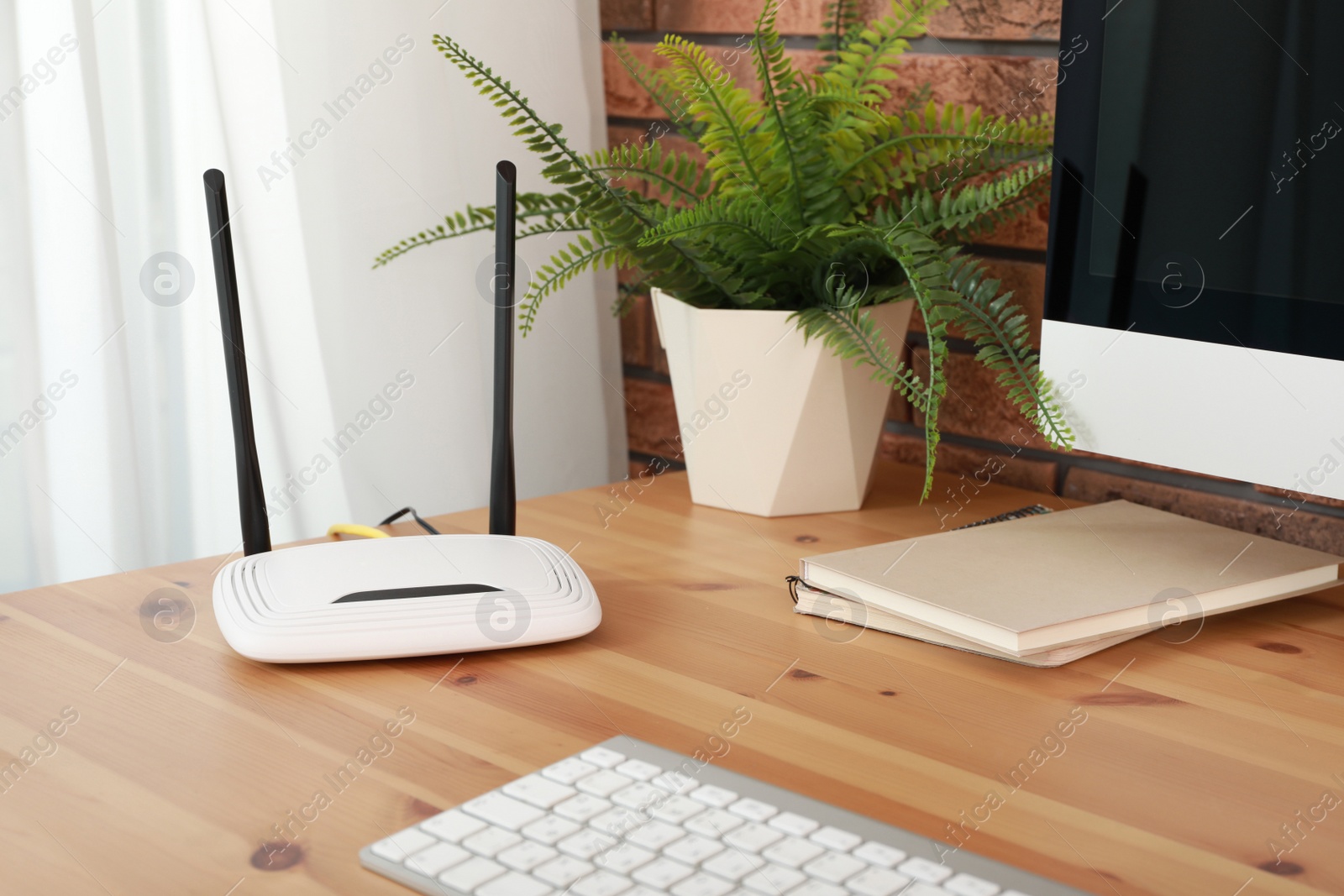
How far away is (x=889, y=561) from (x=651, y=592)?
16 cm

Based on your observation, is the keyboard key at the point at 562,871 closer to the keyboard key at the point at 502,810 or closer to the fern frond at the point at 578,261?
the keyboard key at the point at 502,810

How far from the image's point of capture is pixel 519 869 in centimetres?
46

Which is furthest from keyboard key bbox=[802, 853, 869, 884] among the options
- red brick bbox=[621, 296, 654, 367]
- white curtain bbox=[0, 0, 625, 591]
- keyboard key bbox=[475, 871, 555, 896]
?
red brick bbox=[621, 296, 654, 367]

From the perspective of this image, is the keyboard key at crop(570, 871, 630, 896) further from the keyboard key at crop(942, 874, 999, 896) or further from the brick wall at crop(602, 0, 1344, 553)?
the brick wall at crop(602, 0, 1344, 553)

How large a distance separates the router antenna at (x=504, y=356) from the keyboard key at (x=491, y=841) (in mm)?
386

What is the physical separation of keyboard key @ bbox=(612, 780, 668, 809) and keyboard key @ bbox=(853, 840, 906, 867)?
0.29 ft

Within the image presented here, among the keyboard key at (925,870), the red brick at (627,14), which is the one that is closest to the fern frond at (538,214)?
the red brick at (627,14)

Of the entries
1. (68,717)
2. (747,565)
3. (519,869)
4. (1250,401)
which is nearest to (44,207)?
(68,717)

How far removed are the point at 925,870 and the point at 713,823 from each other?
9 cm

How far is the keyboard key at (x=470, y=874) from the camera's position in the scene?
45 cm

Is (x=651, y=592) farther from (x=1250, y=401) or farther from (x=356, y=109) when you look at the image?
(x=356, y=109)

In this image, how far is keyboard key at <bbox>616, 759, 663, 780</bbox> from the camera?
53 cm

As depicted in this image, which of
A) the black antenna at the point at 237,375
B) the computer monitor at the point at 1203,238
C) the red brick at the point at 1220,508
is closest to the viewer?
the computer monitor at the point at 1203,238

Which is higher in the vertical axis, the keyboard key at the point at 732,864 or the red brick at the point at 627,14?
the red brick at the point at 627,14
